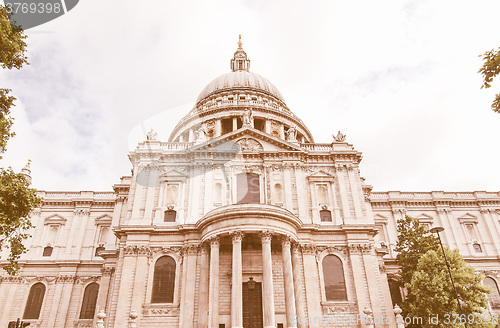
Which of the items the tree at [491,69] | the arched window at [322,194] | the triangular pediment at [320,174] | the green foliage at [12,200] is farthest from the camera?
the triangular pediment at [320,174]

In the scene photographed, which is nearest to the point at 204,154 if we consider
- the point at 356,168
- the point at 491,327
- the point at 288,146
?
the point at 288,146

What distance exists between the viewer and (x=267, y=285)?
2323cm

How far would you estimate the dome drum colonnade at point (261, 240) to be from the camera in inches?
914

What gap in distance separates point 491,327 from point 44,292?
131ft

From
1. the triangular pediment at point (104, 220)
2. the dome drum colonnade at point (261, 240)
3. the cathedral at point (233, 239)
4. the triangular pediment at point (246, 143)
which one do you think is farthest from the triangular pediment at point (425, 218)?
the triangular pediment at point (104, 220)

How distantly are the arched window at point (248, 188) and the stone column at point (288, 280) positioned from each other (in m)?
5.52

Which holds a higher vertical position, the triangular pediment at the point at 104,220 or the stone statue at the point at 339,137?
the stone statue at the point at 339,137

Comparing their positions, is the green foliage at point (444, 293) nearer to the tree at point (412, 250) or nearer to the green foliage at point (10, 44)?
the tree at point (412, 250)

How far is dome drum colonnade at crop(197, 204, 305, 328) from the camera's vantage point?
23219 millimetres

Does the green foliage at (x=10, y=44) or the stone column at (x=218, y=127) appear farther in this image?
the stone column at (x=218, y=127)

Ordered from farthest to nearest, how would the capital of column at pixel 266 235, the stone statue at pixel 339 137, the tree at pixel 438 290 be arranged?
the stone statue at pixel 339 137
the tree at pixel 438 290
the capital of column at pixel 266 235

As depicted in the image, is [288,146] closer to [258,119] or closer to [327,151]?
[327,151]

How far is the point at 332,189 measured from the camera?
3052cm

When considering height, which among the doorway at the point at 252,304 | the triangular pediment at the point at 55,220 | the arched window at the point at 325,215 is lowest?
the doorway at the point at 252,304
